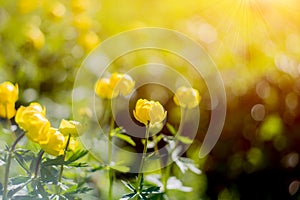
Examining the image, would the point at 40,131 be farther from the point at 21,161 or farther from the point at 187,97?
the point at 187,97

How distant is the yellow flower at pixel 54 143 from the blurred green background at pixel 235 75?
874mm

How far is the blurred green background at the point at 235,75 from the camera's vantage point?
2.51m

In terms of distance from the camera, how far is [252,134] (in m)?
2.61

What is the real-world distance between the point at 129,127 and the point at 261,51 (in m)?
0.91

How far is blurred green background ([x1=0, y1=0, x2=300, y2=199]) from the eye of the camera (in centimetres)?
251

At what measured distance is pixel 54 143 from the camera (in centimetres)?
142

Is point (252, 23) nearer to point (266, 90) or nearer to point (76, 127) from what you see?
point (266, 90)

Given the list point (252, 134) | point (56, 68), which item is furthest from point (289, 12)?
point (56, 68)

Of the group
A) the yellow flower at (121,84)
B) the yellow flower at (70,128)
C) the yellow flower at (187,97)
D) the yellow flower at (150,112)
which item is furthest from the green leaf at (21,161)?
the yellow flower at (187,97)

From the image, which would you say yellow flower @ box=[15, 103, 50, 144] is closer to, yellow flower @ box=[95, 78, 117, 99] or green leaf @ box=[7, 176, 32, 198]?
green leaf @ box=[7, 176, 32, 198]

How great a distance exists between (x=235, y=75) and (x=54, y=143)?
1498 mm

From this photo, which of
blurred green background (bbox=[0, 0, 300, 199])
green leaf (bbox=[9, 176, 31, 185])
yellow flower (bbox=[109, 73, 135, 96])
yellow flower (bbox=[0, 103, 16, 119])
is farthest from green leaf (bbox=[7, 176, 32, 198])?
blurred green background (bbox=[0, 0, 300, 199])

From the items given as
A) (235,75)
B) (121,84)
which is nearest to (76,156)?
(121,84)

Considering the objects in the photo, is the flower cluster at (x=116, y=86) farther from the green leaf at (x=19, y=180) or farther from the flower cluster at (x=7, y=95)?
the green leaf at (x=19, y=180)
